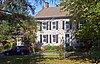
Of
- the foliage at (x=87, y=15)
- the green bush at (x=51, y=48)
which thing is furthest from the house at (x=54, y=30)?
the foliage at (x=87, y=15)

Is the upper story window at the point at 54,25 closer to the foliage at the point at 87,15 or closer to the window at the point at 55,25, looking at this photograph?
the window at the point at 55,25

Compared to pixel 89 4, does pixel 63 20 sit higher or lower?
lower

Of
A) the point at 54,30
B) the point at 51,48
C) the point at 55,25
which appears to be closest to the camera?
the point at 51,48

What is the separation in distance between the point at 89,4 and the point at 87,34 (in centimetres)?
267

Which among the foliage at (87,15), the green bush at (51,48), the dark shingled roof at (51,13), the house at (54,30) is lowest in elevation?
the green bush at (51,48)

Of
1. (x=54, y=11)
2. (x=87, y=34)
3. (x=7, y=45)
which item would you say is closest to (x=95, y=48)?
(x=87, y=34)

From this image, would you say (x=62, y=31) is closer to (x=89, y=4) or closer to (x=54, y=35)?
(x=54, y=35)

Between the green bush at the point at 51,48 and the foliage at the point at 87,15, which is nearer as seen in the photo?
the foliage at the point at 87,15

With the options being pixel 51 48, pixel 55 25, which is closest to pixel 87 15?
pixel 51 48

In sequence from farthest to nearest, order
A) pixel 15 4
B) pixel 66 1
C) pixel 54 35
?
pixel 54 35 < pixel 66 1 < pixel 15 4

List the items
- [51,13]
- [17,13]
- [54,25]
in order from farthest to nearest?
[51,13], [54,25], [17,13]

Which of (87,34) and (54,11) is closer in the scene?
(87,34)

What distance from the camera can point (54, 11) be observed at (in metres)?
59.2

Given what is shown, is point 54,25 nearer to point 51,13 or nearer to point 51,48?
point 51,13
